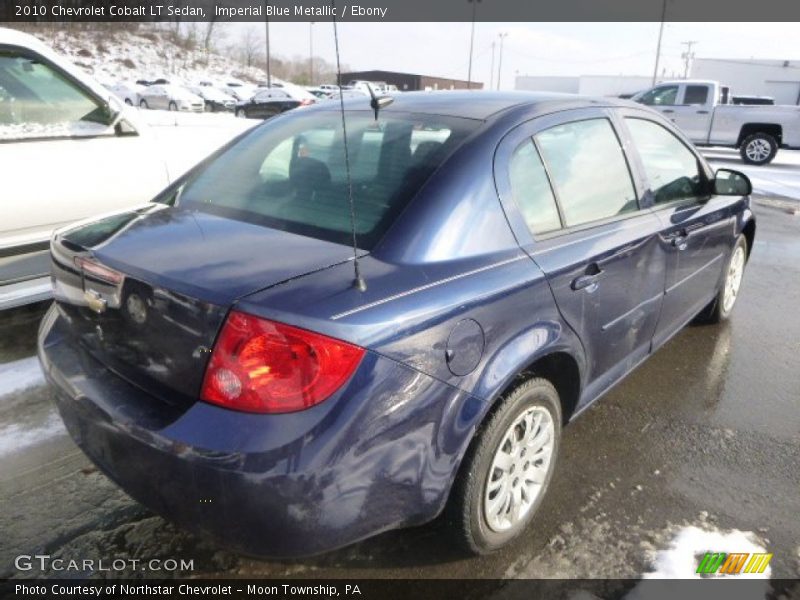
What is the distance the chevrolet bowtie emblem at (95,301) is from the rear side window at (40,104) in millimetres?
2401

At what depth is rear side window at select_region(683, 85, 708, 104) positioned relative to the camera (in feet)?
54.2

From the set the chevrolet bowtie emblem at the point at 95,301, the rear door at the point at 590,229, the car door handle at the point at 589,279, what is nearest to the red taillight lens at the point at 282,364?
the chevrolet bowtie emblem at the point at 95,301

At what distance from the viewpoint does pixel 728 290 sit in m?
4.53

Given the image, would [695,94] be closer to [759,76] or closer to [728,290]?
[728,290]

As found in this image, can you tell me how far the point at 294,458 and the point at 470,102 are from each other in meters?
1.74

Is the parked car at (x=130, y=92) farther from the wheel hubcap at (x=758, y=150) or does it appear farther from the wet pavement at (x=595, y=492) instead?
the wet pavement at (x=595, y=492)

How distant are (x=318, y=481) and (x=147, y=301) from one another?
75 centimetres

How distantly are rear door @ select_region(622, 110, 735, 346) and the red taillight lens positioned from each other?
2047 mm

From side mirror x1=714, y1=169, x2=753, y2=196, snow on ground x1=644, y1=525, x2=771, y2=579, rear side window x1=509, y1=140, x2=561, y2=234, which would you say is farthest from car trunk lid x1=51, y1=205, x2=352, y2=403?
side mirror x1=714, y1=169, x2=753, y2=196

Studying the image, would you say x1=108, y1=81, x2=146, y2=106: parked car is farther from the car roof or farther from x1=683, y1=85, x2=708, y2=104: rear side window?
the car roof

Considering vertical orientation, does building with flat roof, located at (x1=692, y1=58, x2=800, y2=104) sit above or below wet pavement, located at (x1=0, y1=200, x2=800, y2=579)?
above

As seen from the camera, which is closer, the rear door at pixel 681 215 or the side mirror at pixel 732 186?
the rear door at pixel 681 215

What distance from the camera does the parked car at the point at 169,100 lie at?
97.2 feet

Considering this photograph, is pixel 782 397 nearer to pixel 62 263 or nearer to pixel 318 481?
pixel 318 481
